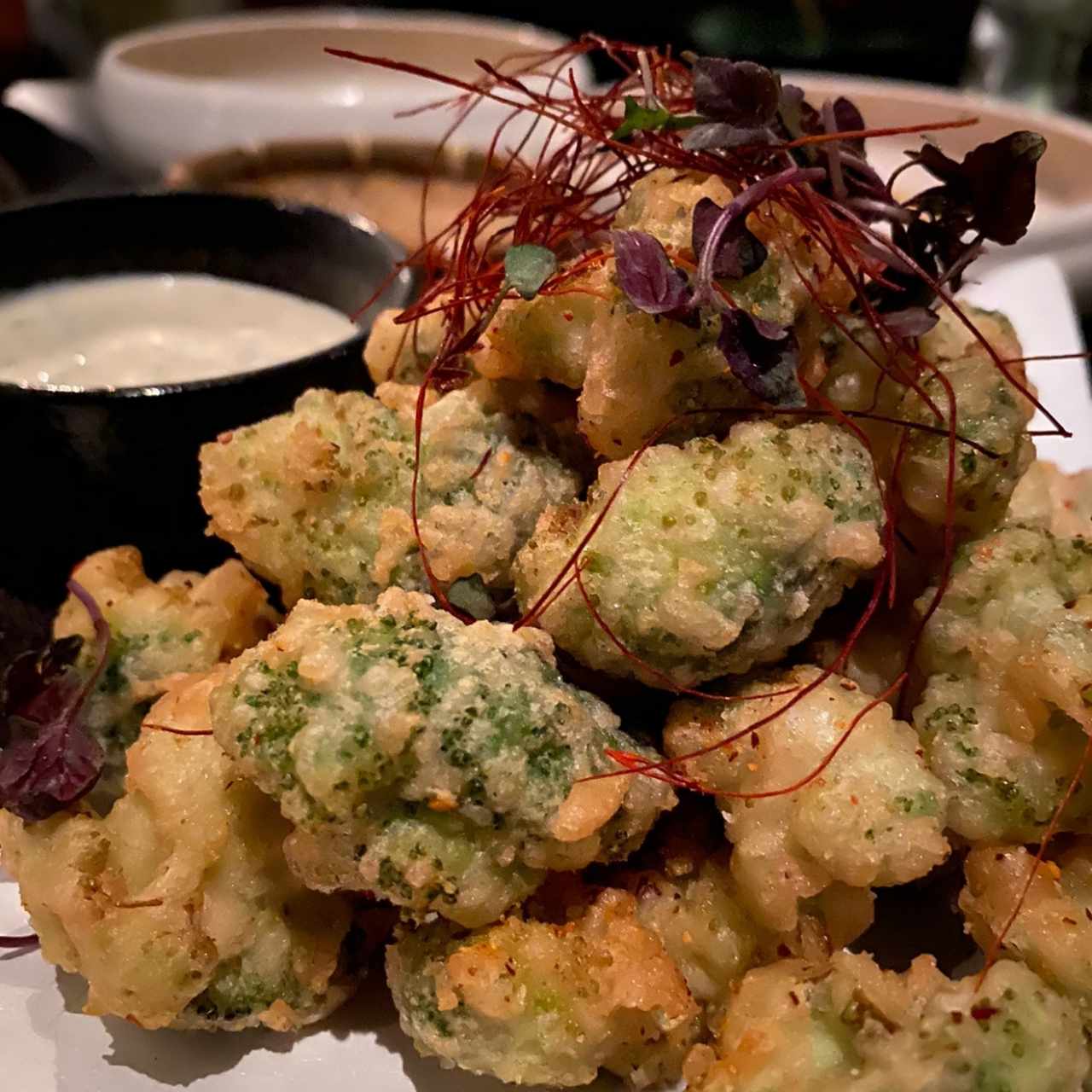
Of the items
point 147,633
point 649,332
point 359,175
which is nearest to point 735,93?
Result: point 649,332

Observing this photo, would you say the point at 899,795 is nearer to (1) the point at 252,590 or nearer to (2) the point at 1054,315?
(1) the point at 252,590

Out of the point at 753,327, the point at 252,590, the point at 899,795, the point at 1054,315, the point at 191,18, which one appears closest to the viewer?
the point at 899,795

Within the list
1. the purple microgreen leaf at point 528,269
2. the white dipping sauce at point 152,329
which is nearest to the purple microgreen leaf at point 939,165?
the purple microgreen leaf at point 528,269

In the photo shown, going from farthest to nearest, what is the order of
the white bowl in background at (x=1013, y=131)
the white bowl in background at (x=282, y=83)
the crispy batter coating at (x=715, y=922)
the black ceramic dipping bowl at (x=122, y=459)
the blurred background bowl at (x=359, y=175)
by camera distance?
the white bowl in background at (x=282, y=83), the blurred background bowl at (x=359, y=175), the white bowl in background at (x=1013, y=131), the black ceramic dipping bowl at (x=122, y=459), the crispy batter coating at (x=715, y=922)

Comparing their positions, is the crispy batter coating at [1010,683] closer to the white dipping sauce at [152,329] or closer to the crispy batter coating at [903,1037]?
the crispy batter coating at [903,1037]

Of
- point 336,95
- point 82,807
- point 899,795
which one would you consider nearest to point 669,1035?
point 899,795

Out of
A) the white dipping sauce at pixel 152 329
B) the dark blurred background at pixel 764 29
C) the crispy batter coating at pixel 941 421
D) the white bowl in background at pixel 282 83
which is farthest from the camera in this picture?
the dark blurred background at pixel 764 29

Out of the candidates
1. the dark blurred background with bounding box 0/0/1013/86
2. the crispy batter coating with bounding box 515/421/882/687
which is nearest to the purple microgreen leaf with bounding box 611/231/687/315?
the crispy batter coating with bounding box 515/421/882/687
